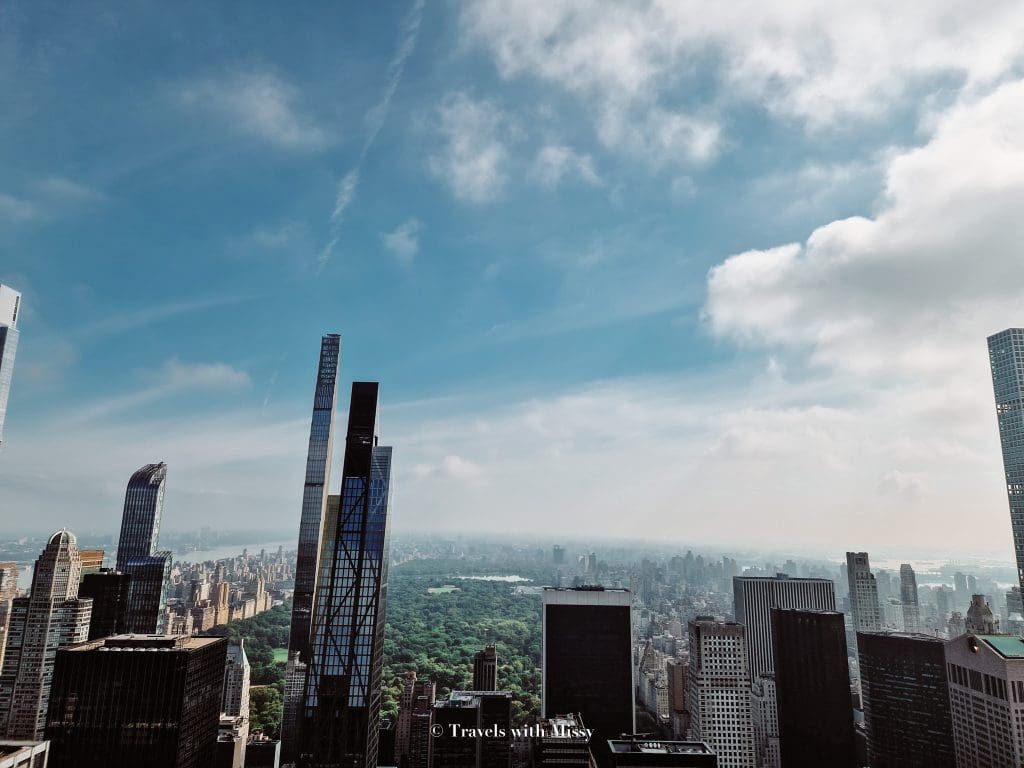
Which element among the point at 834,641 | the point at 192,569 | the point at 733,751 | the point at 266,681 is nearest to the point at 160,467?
the point at 192,569

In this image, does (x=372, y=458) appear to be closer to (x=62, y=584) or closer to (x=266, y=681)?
(x=62, y=584)

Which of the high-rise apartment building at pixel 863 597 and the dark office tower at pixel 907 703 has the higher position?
the high-rise apartment building at pixel 863 597

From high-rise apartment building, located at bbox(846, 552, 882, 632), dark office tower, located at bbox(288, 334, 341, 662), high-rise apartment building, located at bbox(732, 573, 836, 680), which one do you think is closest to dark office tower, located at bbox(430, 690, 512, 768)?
dark office tower, located at bbox(288, 334, 341, 662)

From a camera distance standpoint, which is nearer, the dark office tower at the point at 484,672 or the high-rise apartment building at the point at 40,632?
Answer: the high-rise apartment building at the point at 40,632

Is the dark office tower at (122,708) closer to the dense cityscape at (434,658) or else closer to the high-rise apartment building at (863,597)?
the dense cityscape at (434,658)

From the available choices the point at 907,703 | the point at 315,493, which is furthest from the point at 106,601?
the point at 907,703

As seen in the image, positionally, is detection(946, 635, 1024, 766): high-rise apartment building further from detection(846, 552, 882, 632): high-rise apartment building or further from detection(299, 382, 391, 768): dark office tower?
detection(299, 382, 391, 768): dark office tower

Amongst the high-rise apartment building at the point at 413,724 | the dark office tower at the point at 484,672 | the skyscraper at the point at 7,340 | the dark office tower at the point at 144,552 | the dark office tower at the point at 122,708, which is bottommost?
the high-rise apartment building at the point at 413,724

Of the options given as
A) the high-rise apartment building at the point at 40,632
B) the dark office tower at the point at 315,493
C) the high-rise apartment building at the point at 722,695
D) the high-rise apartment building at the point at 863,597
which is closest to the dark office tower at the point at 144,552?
the high-rise apartment building at the point at 40,632
